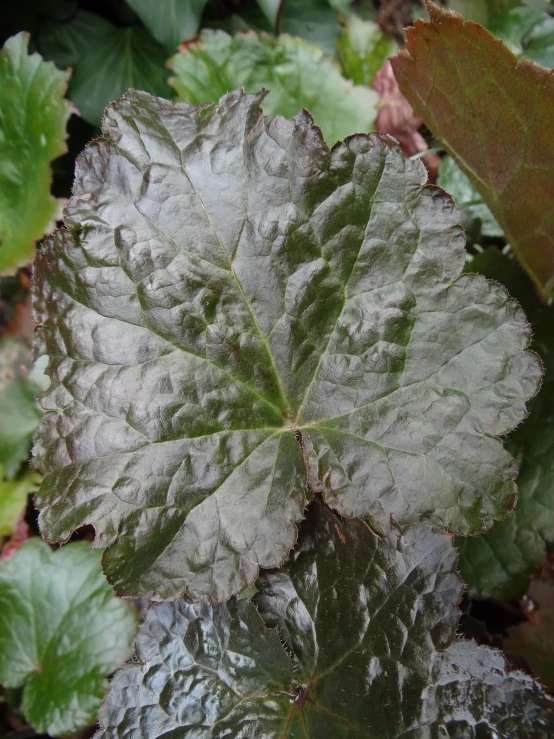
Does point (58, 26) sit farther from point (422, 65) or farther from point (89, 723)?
point (89, 723)

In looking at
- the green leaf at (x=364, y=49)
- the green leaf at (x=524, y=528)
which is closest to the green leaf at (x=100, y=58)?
the green leaf at (x=364, y=49)

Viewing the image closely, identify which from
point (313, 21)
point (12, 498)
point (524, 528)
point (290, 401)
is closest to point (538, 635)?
point (524, 528)

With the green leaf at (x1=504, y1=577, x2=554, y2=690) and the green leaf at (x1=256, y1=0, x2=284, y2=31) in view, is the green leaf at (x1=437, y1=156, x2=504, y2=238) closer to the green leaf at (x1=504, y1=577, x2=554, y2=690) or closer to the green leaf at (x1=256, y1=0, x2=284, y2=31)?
the green leaf at (x1=256, y1=0, x2=284, y2=31)

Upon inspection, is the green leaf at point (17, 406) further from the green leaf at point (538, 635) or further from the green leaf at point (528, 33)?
the green leaf at point (528, 33)

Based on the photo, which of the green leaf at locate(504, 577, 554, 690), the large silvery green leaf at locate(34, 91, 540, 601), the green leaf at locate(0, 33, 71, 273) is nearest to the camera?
the large silvery green leaf at locate(34, 91, 540, 601)

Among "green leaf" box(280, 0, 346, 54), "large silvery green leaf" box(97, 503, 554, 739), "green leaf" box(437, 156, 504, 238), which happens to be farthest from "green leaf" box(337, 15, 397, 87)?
"large silvery green leaf" box(97, 503, 554, 739)
